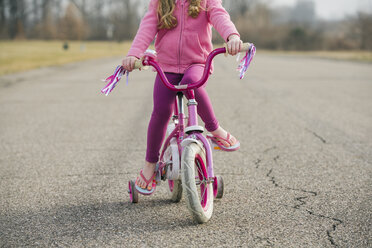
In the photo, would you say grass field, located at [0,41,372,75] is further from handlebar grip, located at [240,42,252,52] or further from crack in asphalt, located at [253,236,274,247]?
crack in asphalt, located at [253,236,274,247]

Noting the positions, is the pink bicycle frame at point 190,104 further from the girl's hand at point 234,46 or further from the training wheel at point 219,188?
the training wheel at point 219,188

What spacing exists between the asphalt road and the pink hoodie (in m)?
1.03

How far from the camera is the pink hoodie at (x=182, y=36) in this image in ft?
9.34

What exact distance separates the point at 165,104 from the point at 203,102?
0.26 metres

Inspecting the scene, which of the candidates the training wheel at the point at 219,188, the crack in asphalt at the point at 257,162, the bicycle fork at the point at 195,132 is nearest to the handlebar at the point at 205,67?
the bicycle fork at the point at 195,132

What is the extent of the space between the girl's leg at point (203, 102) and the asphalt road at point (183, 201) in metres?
0.50

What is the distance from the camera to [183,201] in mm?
3232

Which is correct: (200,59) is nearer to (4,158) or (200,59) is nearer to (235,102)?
(4,158)

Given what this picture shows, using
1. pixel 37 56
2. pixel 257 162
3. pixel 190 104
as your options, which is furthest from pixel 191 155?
pixel 37 56

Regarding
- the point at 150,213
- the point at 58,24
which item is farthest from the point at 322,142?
the point at 58,24

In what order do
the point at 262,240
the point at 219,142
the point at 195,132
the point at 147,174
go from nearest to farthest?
1. the point at 262,240
2. the point at 195,132
3. the point at 147,174
4. the point at 219,142

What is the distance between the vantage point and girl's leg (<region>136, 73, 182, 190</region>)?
2885 mm

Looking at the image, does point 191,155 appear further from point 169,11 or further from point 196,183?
point 169,11

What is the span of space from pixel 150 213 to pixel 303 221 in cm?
101
